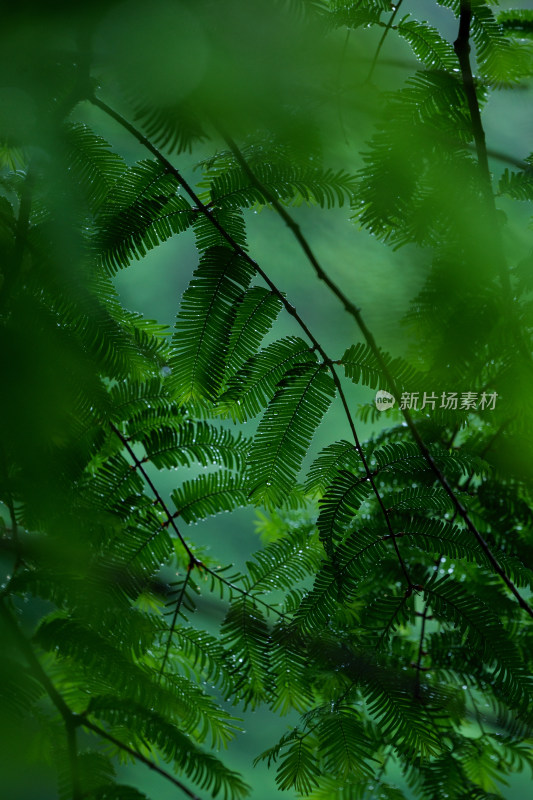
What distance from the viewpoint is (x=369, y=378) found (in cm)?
46

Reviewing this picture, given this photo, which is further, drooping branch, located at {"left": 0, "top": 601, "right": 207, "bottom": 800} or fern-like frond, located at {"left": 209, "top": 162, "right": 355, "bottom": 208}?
fern-like frond, located at {"left": 209, "top": 162, "right": 355, "bottom": 208}

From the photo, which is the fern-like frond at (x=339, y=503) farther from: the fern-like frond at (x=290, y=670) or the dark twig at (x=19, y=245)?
the dark twig at (x=19, y=245)

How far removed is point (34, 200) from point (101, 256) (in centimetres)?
10

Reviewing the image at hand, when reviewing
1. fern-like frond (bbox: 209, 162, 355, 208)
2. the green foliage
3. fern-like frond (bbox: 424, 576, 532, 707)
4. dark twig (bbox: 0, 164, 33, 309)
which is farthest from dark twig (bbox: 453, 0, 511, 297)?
dark twig (bbox: 0, 164, 33, 309)

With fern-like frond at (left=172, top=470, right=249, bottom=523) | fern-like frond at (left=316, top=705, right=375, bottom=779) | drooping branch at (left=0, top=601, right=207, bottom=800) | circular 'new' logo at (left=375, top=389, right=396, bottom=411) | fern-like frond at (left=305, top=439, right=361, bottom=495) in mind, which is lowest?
drooping branch at (left=0, top=601, right=207, bottom=800)

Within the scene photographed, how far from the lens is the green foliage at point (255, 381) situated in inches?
14.5

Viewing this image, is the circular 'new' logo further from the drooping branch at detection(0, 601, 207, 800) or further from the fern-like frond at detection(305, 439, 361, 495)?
the drooping branch at detection(0, 601, 207, 800)

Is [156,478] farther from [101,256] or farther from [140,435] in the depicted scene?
[101,256]

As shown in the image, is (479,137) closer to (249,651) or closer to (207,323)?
(207,323)

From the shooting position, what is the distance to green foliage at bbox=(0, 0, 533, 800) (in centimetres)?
37

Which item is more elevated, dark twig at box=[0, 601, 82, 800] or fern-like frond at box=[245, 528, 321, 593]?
fern-like frond at box=[245, 528, 321, 593]

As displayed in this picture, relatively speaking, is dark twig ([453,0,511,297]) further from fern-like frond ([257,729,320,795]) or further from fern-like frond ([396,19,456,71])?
fern-like frond ([257,729,320,795])

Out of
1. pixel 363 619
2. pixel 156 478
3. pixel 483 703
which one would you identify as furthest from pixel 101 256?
pixel 156 478

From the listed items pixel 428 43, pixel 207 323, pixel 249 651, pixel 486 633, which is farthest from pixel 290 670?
pixel 428 43
